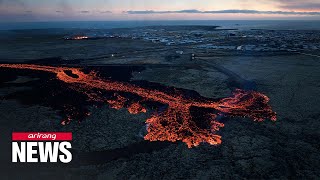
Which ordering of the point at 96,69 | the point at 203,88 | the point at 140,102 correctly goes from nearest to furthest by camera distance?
the point at 140,102 → the point at 203,88 → the point at 96,69

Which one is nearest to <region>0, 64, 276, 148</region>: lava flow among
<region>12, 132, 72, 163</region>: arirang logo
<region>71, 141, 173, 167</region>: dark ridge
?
<region>71, 141, 173, 167</region>: dark ridge

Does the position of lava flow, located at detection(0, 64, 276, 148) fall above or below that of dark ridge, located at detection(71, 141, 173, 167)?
above

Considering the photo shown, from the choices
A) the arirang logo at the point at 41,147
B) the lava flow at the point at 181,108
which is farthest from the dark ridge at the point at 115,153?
the lava flow at the point at 181,108

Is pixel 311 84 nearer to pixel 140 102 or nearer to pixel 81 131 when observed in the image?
pixel 140 102

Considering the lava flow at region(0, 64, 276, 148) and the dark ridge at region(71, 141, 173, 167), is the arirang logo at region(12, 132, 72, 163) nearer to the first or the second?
the dark ridge at region(71, 141, 173, 167)

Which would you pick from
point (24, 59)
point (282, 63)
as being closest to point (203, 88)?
point (282, 63)

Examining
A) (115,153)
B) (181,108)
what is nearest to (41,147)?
(115,153)
